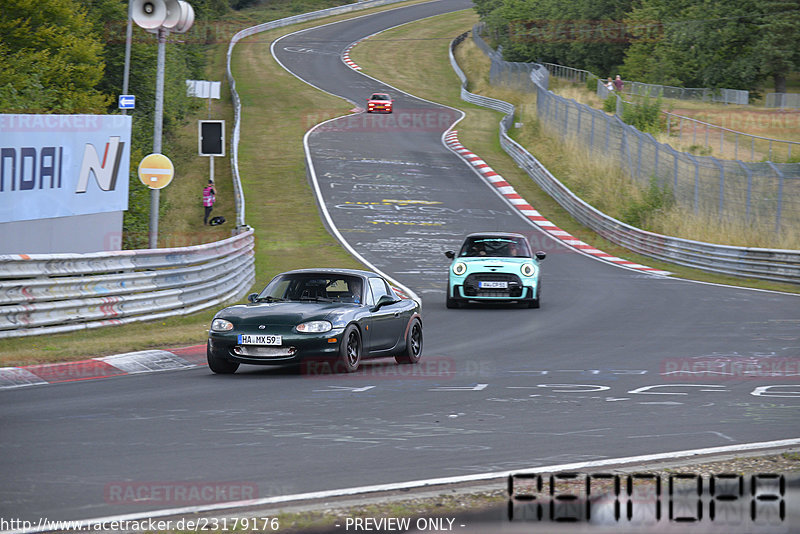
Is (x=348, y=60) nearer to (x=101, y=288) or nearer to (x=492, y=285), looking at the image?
(x=492, y=285)

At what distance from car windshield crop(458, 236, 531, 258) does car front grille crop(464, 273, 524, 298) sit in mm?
695

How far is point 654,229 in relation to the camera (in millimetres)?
35781

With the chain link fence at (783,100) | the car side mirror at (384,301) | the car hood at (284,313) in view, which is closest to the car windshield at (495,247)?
the car side mirror at (384,301)

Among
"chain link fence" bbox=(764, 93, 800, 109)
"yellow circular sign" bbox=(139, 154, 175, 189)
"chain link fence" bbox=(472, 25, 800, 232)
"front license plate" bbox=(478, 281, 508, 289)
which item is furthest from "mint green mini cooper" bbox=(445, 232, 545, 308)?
"chain link fence" bbox=(764, 93, 800, 109)

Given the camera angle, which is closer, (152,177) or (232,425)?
(232,425)

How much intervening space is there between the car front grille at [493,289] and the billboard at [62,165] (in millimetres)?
7086

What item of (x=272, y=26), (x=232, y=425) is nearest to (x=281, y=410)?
(x=232, y=425)

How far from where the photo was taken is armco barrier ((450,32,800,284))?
27.4m

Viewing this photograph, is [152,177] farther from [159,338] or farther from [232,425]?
[232,425]

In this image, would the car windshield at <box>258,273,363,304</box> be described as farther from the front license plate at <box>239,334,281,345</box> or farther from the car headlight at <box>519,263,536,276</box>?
the car headlight at <box>519,263,536,276</box>

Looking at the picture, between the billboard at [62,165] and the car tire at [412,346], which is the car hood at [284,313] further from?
the billboard at [62,165]

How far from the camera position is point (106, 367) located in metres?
12.5

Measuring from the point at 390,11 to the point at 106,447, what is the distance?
120937mm

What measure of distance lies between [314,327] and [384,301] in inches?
66.2
